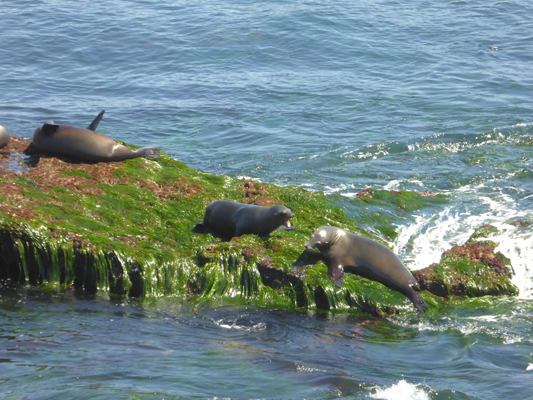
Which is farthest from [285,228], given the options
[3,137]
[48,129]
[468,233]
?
[3,137]

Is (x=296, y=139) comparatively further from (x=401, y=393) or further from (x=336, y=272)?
(x=401, y=393)

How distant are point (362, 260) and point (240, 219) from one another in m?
1.60

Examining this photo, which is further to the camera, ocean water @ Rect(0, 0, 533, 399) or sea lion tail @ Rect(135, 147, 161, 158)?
sea lion tail @ Rect(135, 147, 161, 158)

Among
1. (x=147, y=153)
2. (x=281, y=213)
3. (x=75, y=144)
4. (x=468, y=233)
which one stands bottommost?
(x=468, y=233)

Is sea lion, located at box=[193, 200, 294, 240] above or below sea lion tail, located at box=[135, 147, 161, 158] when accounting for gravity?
below

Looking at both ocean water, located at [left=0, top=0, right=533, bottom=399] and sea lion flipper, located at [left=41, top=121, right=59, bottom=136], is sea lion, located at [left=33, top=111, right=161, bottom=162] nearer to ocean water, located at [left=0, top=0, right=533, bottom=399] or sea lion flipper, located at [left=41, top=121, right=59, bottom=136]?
sea lion flipper, located at [left=41, top=121, right=59, bottom=136]

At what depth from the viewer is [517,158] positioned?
506 inches

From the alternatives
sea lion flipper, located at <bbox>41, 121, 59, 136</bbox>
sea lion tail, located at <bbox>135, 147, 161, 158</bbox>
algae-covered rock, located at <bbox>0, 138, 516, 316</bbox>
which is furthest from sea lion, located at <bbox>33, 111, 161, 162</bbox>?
algae-covered rock, located at <bbox>0, 138, 516, 316</bbox>

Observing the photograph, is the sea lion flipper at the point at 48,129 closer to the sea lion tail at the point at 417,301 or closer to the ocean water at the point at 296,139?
the ocean water at the point at 296,139

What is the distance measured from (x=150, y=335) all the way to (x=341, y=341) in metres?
1.87

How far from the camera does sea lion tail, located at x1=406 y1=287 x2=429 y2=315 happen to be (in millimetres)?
6617

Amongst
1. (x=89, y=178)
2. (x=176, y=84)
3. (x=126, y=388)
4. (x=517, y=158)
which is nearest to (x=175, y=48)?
(x=176, y=84)

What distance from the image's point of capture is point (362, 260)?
7082mm

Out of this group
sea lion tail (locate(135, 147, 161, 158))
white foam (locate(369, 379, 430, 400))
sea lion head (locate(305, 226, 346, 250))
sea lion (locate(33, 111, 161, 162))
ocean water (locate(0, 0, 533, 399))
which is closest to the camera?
white foam (locate(369, 379, 430, 400))
